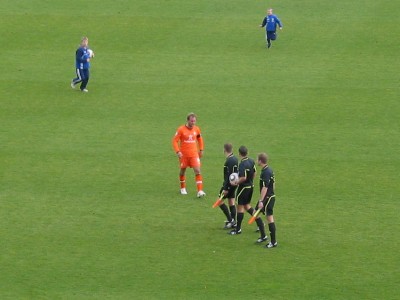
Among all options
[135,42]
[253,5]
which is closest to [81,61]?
[135,42]

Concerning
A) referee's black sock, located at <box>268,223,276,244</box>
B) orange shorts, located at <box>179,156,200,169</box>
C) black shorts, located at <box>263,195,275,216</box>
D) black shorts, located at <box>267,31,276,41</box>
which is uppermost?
black shorts, located at <box>267,31,276,41</box>

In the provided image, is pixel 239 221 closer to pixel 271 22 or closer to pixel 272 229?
pixel 272 229

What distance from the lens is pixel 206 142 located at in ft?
95.5

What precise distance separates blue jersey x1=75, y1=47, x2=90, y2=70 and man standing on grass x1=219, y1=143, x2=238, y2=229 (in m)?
12.0

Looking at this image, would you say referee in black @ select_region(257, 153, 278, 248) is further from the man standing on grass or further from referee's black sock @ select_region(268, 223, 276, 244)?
the man standing on grass

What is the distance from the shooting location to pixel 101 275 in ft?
66.3

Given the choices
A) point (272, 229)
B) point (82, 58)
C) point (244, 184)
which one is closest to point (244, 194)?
point (244, 184)

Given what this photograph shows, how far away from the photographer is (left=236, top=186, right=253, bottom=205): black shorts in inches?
867

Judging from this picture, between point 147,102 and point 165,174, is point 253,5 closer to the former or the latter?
point 147,102

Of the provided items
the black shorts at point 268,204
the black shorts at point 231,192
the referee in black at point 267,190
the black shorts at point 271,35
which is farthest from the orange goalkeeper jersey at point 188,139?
the black shorts at point 271,35

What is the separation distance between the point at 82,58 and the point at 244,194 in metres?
12.9

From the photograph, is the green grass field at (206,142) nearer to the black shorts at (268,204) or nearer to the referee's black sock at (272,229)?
the referee's black sock at (272,229)

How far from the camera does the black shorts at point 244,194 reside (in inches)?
867

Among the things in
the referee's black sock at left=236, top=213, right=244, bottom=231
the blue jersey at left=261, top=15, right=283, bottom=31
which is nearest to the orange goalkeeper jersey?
the referee's black sock at left=236, top=213, right=244, bottom=231
